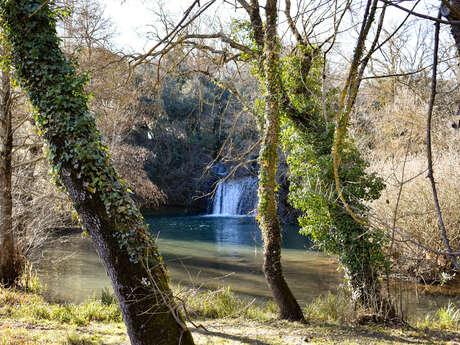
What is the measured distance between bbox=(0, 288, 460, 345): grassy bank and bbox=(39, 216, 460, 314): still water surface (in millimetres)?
845

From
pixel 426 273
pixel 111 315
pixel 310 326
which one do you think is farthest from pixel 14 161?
pixel 426 273

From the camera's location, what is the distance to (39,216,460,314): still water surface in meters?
9.23

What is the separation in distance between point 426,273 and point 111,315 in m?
7.63

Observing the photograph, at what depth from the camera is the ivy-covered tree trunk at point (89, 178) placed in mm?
3629

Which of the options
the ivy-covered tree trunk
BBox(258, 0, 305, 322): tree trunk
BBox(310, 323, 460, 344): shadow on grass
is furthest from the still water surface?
the ivy-covered tree trunk

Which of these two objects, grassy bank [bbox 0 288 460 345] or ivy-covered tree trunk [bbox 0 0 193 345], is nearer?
ivy-covered tree trunk [bbox 0 0 193 345]

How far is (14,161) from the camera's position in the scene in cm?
980

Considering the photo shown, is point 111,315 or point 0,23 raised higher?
point 0,23

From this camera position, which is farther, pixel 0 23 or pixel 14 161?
pixel 14 161

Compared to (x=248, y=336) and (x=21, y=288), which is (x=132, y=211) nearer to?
(x=248, y=336)

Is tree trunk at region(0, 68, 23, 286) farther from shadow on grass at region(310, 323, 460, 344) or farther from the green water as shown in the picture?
shadow on grass at region(310, 323, 460, 344)

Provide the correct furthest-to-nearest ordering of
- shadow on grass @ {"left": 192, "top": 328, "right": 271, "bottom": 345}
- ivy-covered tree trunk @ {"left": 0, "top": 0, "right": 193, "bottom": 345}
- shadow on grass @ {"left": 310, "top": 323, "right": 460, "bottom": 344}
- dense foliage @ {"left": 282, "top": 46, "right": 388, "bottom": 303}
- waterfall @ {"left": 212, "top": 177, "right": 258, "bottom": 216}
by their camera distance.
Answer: waterfall @ {"left": 212, "top": 177, "right": 258, "bottom": 216} < dense foliage @ {"left": 282, "top": 46, "right": 388, "bottom": 303} < shadow on grass @ {"left": 310, "top": 323, "right": 460, "bottom": 344} < shadow on grass @ {"left": 192, "top": 328, "right": 271, "bottom": 345} < ivy-covered tree trunk @ {"left": 0, "top": 0, "right": 193, "bottom": 345}

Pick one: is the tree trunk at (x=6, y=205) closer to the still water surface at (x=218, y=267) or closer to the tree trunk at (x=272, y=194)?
the still water surface at (x=218, y=267)

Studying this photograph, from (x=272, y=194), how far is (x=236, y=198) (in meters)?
17.6
